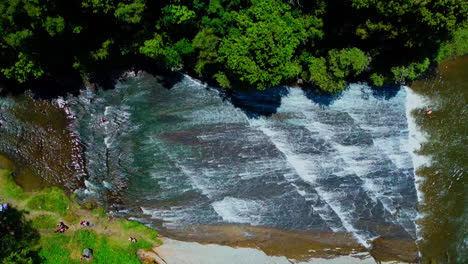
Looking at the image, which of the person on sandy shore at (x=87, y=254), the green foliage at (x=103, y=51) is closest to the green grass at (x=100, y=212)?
the person on sandy shore at (x=87, y=254)

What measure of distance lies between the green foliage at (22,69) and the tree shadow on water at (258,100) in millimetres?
13291

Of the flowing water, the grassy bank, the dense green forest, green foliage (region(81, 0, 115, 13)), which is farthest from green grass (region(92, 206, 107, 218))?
green foliage (region(81, 0, 115, 13))

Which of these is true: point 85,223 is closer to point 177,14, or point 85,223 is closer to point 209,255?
point 209,255

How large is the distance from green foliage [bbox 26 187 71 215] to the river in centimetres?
75

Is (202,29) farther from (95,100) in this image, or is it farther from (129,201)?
(129,201)

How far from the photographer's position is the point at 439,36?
29.8m

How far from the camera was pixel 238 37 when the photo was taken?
93.7 feet

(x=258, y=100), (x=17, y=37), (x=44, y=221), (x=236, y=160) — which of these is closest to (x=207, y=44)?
(x=258, y=100)

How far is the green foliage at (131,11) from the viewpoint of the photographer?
27062 millimetres

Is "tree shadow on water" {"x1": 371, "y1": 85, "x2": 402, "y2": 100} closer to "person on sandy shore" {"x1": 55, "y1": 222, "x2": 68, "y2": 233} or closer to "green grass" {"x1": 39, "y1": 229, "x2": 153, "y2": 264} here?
"green grass" {"x1": 39, "y1": 229, "x2": 153, "y2": 264}

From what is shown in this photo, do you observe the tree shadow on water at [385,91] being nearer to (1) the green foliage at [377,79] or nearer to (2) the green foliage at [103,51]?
(1) the green foliage at [377,79]

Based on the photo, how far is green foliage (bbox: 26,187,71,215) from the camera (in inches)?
1204

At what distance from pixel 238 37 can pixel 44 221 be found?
59.4 feet

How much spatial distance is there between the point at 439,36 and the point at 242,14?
13.3 metres
